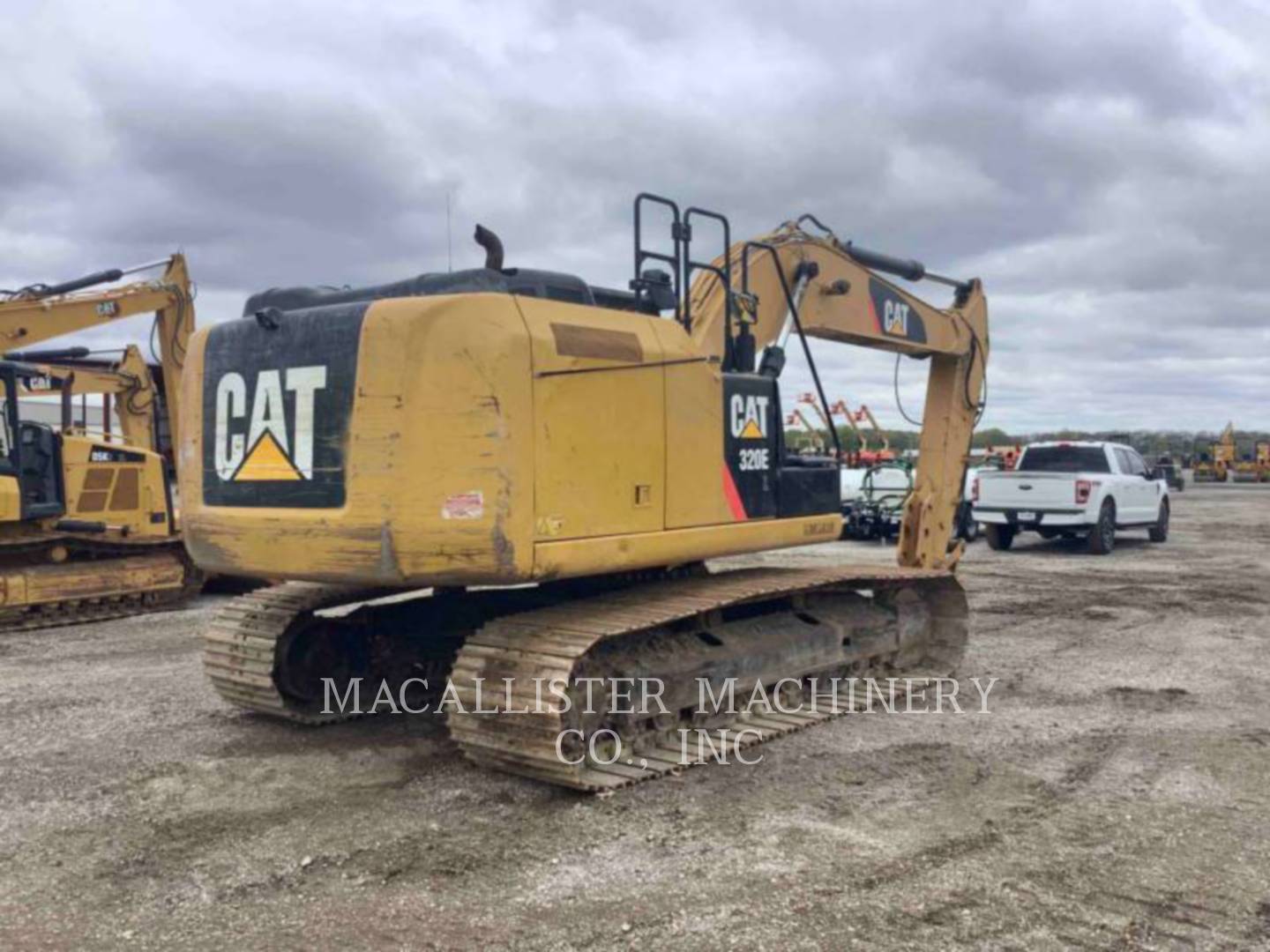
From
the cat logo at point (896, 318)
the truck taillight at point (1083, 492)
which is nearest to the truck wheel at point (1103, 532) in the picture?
the truck taillight at point (1083, 492)

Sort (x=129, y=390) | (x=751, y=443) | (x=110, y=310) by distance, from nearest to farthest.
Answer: (x=751, y=443) → (x=110, y=310) → (x=129, y=390)

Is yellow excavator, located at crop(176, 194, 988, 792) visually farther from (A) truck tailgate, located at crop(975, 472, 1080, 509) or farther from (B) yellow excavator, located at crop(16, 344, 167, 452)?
(A) truck tailgate, located at crop(975, 472, 1080, 509)

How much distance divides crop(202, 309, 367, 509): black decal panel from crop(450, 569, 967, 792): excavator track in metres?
1.17

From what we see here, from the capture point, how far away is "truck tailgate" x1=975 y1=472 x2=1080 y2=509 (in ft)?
58.7

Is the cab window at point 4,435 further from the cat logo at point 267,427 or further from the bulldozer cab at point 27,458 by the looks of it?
the cat logo at point 267,427

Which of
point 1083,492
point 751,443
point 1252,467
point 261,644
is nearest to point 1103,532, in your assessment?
point 1083,492

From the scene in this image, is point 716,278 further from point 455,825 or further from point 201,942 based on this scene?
point 201,942

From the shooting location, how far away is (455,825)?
4.99m

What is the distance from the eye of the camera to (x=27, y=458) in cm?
1147

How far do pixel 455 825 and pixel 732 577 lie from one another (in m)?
2.50

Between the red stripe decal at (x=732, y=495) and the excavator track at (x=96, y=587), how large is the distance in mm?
7834

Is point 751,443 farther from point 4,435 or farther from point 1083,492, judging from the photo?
point 1083,492

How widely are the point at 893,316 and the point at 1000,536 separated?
11.3 meters

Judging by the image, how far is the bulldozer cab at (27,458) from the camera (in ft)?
36.4
